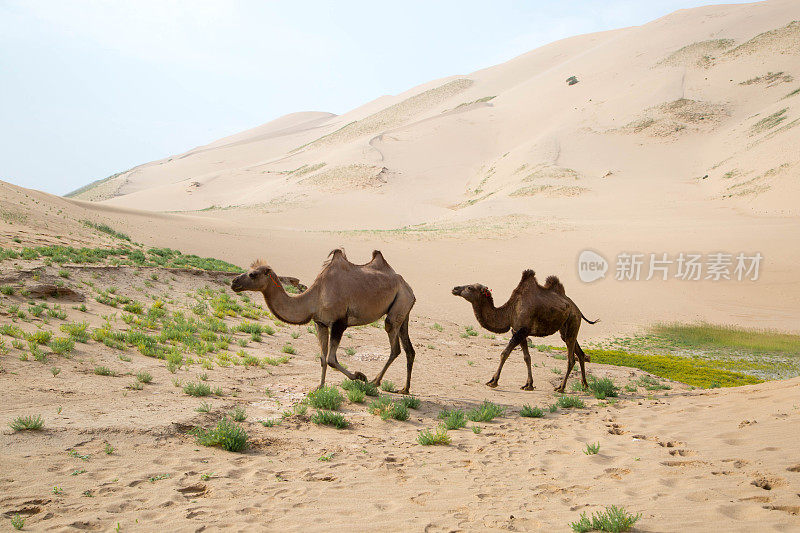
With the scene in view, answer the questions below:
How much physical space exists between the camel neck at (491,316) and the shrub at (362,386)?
288cm

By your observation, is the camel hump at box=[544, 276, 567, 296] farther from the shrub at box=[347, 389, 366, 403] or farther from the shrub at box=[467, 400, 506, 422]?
the shrub at box=[347, 389, 366, 403]

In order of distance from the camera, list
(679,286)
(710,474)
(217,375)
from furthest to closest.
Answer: (679,286) < (217,375) < (710,474)

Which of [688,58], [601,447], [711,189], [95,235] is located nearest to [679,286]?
[711,189]

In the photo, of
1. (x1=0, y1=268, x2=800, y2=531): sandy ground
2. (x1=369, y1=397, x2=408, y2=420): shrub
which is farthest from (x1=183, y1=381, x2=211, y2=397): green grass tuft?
(x1=369, y1=397, x2=408, y2=420): shrub

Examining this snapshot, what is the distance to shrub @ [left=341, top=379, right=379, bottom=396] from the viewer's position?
27.7ft

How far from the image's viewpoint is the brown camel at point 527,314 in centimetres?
1035

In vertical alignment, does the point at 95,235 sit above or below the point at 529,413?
above

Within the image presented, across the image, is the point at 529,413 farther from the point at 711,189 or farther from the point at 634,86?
the point at 634,86

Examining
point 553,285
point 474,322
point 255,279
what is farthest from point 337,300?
point 474,322

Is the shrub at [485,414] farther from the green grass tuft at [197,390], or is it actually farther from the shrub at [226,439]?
the green grass tuft at [197,390]

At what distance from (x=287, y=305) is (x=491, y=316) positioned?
4206mm

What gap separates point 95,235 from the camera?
23.3 meters

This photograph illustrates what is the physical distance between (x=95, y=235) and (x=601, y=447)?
77.5 ft

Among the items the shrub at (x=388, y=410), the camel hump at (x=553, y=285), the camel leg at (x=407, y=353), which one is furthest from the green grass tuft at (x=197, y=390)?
the camel hump at (x=553, y=285)
